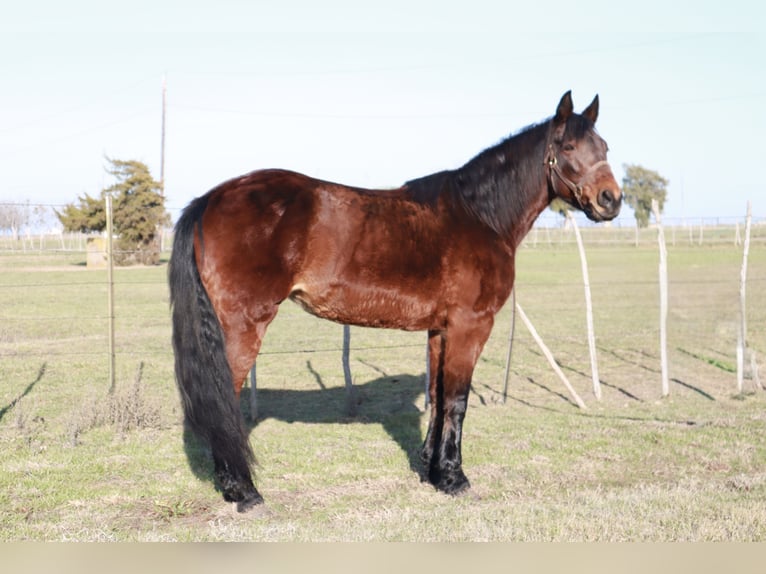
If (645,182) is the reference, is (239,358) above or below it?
below

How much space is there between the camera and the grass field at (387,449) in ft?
14.2

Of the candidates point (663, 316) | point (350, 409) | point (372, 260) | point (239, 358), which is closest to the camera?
point (239, 358)

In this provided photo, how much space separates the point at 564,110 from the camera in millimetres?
5277

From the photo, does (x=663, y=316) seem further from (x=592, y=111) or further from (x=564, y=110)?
(x=564, y=110)

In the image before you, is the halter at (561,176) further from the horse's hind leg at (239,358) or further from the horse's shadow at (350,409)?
the horse's shadow at (350,409)

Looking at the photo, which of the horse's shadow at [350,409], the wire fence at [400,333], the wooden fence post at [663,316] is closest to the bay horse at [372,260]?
the horse's shadow at [350,409]

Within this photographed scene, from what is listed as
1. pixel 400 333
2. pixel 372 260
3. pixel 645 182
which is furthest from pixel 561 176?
pixel 645 182

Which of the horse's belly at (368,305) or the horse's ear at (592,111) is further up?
the horse's ear at (592,111)

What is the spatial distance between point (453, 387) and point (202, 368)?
1856mm

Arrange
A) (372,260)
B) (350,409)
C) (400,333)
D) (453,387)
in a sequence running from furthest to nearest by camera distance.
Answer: (400,333) → (350,409) → (453,387) → (372,260)

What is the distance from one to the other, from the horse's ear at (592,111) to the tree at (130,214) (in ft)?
90.7

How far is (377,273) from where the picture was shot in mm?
4855

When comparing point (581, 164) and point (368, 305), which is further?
point (581, 164)

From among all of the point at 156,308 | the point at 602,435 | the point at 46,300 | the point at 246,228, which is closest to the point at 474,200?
the point at 246,228
